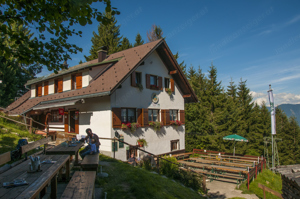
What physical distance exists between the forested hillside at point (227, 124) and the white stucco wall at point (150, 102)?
688 centimetres

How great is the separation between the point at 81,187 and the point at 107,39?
106 ft

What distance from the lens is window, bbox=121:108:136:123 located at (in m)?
15.4

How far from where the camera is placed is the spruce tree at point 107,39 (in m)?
33.4

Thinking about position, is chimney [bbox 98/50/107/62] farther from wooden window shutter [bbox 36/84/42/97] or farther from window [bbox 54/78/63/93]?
wooden window shutter [bbox 36/84/42/97]

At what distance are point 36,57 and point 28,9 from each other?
1320 mm

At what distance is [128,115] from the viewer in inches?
622

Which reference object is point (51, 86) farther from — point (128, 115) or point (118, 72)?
point (128, 115)

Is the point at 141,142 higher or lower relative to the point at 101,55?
lower

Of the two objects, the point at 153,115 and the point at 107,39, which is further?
the point at 107,39

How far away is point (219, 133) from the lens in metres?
31.0

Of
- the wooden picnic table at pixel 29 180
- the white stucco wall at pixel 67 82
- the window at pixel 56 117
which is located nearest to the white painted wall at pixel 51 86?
the window at pixel 56 117

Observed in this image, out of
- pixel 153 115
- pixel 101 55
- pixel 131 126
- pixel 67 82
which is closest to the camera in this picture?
pixel 131 126

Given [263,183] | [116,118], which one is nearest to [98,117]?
[116,118]

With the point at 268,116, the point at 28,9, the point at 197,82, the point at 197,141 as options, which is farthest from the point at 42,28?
the point at 268,116
